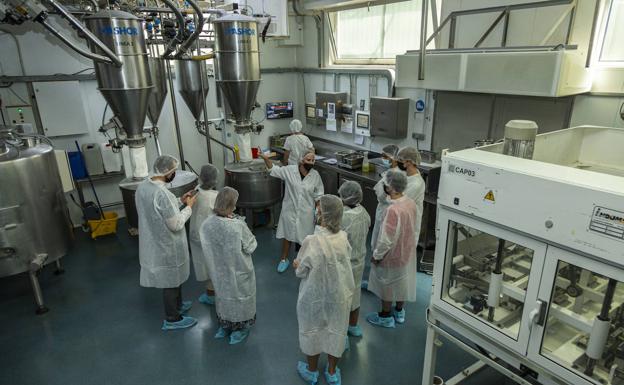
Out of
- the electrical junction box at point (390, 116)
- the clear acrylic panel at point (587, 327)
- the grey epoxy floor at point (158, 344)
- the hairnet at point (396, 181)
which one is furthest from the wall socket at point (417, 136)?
the clear acrylic panel at point (587, 327)

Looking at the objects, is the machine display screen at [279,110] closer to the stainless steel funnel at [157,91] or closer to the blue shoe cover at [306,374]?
the stainless steel funnel at [157,91]

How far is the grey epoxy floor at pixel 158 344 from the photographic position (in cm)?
248

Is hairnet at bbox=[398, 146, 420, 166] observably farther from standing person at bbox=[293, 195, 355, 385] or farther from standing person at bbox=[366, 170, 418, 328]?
standing person at bbox=[293, 195, 355, 385]

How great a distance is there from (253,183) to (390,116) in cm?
174

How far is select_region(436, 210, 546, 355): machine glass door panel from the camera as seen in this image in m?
1.46

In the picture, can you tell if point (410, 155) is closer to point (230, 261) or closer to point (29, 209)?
point (230, 261)

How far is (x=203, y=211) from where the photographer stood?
2.98 m

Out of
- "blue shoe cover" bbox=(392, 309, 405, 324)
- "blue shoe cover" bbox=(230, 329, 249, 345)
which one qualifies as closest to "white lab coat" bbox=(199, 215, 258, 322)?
"blue shoe cover" bbox=(230, 329, 249, 345)

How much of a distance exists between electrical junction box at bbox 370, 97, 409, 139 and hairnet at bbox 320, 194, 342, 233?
97.0 inches

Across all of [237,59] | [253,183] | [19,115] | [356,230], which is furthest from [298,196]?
[19,115]

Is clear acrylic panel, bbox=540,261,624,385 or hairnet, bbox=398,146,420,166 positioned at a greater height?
hairnet, bbox=398,146,420,166

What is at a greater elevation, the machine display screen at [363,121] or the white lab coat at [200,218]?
the machine display screen at [363,121]

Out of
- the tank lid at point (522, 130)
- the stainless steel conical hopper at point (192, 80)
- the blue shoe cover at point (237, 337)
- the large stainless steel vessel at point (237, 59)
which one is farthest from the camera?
the stainless steel conical hopper at point (192, 80)

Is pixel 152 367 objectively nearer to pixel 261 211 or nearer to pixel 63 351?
pixel 63 351
